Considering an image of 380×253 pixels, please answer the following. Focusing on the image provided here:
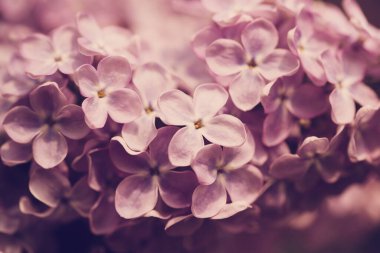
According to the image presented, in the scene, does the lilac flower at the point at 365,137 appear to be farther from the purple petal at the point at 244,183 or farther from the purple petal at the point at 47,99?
the purple petal at the point at 47,99

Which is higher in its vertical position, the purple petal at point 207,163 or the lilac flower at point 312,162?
the purple petal at point 207,163

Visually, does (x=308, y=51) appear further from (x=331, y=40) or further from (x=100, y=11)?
(x=100, y=11)

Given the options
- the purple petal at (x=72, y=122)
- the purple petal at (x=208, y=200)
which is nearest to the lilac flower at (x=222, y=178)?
the purple petal at (x=208, y=200)

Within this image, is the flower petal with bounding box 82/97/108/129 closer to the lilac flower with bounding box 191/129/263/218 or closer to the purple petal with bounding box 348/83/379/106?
the lilac flower with bounding box 191/129/263/218

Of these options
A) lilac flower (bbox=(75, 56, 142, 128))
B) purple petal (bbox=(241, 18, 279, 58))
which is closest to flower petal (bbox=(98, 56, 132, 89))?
lilac flower (bbox=(75, 56, 142, 128))

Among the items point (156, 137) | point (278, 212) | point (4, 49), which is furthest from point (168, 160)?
point (4, 49)

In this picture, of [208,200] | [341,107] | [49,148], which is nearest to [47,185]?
[49,148]
